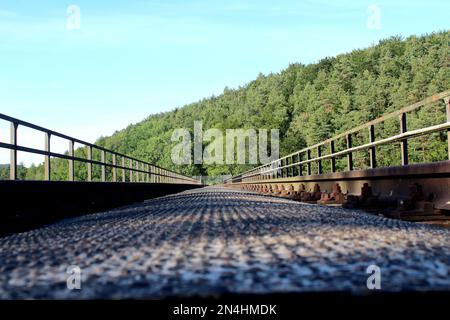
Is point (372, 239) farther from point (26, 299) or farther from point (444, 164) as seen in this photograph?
point (444, 164)

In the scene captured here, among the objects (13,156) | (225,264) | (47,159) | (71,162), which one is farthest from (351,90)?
(225,264)

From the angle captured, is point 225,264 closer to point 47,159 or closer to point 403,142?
point 403,142

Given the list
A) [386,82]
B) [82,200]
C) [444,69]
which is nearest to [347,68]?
[386,82]

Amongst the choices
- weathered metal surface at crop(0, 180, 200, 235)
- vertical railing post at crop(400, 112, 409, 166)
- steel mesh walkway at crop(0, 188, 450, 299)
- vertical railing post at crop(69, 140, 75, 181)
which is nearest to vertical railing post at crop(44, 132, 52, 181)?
weathered metal surface at crop(0, 180, 200, 235)

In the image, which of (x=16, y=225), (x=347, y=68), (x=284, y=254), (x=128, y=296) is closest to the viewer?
(x=128, y=296)

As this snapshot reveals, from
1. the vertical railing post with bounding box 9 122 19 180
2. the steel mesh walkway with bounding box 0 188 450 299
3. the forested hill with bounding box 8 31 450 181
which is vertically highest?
the forested hill with bounding box 8 31 450 181

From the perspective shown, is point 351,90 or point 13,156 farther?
point 351,90

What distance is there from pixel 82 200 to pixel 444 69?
12858cm

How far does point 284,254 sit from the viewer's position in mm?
1972

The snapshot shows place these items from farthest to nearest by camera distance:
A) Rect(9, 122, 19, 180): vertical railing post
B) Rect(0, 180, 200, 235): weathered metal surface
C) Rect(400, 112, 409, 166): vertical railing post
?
Rect(400, 112, 409, 166): vertical railing post < Rect(9, 122, 19, 180): vertical railing post < Rect(0, 180, 200, 235): weathered metal surface

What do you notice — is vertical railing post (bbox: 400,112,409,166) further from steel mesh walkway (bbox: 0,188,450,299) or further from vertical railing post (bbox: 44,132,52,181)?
vertical railing post (bbox: 44,132,52,181)

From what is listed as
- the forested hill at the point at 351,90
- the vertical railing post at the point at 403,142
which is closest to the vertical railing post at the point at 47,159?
the vertical railing post at the point at 403,142

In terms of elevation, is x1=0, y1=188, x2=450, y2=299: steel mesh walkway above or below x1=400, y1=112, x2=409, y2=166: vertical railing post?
below
